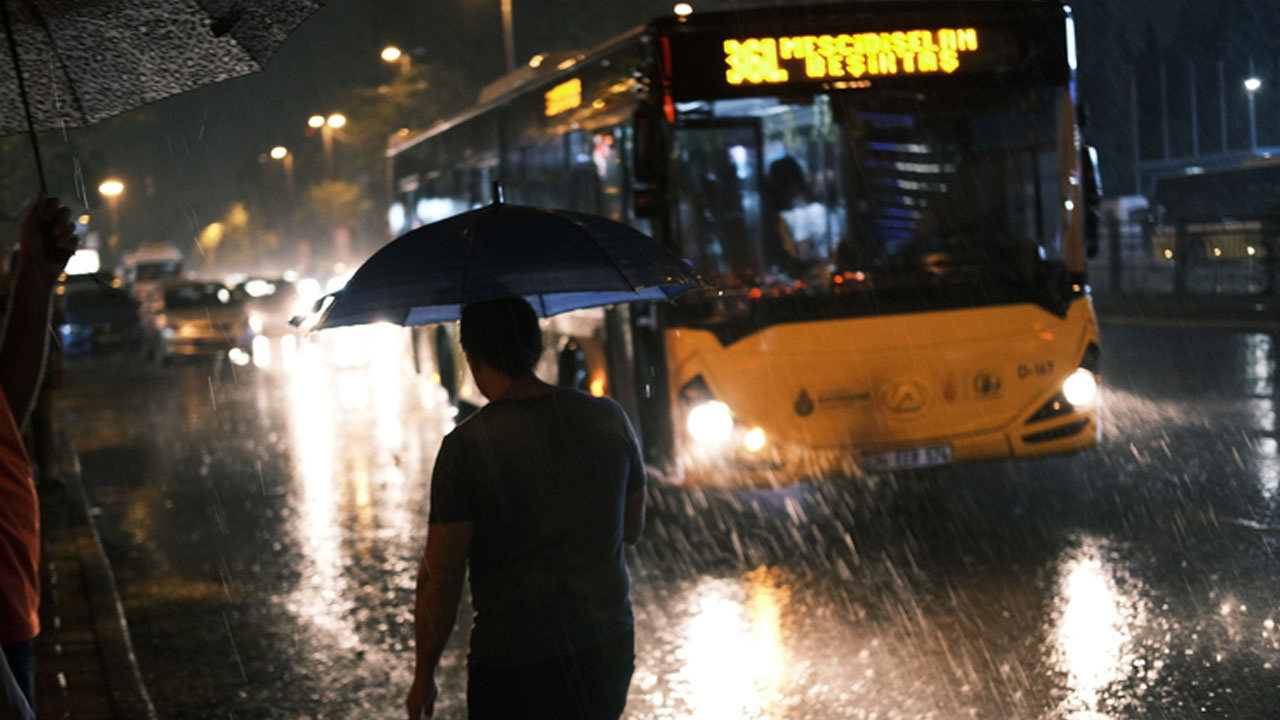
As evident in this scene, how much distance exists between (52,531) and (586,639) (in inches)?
371

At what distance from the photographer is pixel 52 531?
11867mm

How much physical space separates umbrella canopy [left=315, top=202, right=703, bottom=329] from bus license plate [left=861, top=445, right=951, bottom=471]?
5.33 meters

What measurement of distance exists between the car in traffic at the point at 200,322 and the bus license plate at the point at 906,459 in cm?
2509

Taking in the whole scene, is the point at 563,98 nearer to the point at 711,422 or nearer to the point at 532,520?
the point at 711,422

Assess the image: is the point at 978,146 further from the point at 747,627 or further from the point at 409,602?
the point at 409,602

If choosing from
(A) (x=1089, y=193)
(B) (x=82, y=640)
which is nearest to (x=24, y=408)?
(B) (x=82, y=640)

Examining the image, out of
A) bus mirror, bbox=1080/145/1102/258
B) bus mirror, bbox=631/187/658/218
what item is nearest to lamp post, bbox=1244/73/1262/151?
bus mirror, bbox=1080/145/1102/258

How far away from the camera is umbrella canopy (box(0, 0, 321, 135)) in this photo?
12.2 ft

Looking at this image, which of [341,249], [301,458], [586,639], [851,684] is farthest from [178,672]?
→ [341,249]

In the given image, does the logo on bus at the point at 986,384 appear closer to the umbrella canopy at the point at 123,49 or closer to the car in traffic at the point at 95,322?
the umbrella canopy at the point at 123,49

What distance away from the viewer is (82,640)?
7895 mm

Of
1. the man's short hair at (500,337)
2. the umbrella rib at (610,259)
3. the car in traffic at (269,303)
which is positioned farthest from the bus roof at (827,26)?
the car in traffic at (269,303)

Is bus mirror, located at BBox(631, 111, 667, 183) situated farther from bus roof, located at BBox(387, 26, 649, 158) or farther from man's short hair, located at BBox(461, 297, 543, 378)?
man's short hair, located at BBox(461, 297, 543, 378)

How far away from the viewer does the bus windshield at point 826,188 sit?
9398mm
